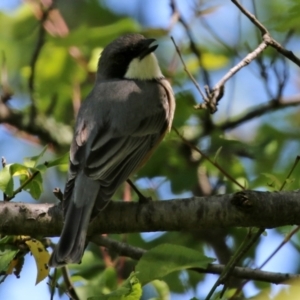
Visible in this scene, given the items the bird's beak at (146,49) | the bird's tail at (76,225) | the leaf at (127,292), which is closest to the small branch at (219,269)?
the bird's tail at (76,225)

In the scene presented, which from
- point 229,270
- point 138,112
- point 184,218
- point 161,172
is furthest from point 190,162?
point 229,270

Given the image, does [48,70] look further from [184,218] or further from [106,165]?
[184,218]

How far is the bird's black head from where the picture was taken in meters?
6.43

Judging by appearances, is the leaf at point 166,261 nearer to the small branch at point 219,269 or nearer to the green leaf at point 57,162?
the small branch at point 219,269

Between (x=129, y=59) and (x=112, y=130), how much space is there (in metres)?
1.30

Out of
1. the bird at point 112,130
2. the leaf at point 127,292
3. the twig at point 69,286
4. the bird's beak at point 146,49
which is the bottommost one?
the leaf at point 127,292

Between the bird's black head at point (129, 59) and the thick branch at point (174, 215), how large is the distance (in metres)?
2.12

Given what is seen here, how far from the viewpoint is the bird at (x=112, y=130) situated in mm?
4468

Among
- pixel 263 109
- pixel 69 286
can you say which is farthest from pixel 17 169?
pixel 263 109

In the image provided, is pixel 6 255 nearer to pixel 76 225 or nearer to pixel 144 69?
pixel 76 225

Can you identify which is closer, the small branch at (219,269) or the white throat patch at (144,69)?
the small branch at (219,269)

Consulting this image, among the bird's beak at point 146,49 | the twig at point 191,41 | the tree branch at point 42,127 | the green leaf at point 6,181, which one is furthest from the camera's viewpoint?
the tree branch at point 42,127

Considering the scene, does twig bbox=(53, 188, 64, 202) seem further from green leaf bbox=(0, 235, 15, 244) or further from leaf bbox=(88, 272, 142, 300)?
leaf bbox=(88, 272, 142, 300)

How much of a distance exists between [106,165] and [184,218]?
95 centimetres
